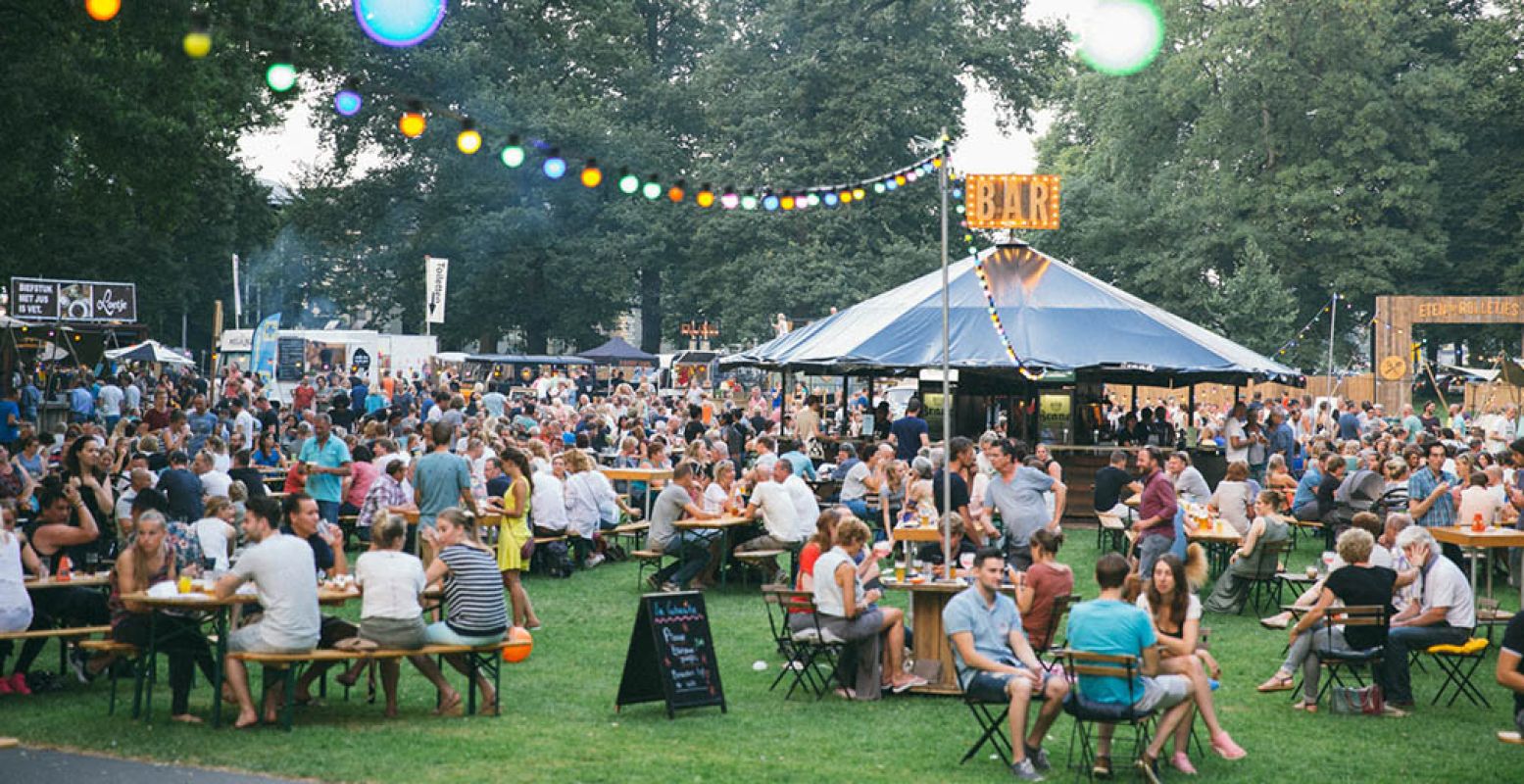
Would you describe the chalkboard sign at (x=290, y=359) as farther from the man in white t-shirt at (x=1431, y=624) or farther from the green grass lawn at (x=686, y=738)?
the man in white t-shirt at (x=1431, y=624)

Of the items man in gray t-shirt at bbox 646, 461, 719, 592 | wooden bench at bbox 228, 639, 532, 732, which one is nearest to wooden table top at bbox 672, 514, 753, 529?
man in gray t-shirt at bbox 646, 461, 719, 592

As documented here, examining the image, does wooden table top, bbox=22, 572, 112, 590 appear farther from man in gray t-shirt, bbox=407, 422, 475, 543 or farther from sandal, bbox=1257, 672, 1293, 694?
sandal, bbox=1257, 672, 1293, 694

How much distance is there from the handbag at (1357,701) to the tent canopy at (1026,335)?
1100cm

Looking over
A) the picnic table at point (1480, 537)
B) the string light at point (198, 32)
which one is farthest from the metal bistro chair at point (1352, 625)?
the string light at point (198, 32)

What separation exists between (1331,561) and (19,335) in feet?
97.3

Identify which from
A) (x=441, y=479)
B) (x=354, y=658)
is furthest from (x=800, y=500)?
(x=354, y=658)

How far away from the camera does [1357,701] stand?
10.1 meters

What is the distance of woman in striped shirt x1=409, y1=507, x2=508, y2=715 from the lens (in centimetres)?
938

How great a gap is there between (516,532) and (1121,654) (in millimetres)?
5976

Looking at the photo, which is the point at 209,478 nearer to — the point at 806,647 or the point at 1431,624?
the point at 806,647

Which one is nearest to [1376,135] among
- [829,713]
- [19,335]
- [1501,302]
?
[1501,302]

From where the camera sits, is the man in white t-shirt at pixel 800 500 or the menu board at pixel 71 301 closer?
the man in white t-shirt at pixel 800 500

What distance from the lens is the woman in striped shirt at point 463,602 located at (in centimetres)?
938

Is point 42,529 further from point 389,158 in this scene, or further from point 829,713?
point 389,158
